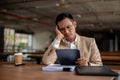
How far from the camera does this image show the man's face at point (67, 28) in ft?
6.71

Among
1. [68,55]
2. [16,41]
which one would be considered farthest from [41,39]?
[68,55]

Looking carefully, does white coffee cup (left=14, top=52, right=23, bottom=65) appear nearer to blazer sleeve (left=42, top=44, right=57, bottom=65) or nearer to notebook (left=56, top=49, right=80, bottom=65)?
blazer sleeve (left=42, top=44, right=57, bottom=65)

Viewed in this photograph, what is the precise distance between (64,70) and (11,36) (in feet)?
48.2

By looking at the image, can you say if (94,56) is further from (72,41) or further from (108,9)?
(108,9)

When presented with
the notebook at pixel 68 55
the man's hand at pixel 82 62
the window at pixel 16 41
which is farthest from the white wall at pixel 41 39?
the man's hand at pixel 82 62

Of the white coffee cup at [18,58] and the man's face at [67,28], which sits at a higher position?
the man's face at [67,28]

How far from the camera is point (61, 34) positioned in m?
2.08

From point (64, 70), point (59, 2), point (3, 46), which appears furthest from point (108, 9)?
point (3, 46)

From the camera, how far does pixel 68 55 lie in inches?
69.0

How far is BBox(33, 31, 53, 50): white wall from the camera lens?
19.1 metres

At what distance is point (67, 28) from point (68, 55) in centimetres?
40

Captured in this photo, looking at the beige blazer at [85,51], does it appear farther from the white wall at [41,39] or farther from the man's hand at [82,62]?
the white wall at [41,39]

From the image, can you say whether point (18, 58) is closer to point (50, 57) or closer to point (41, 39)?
point (50, 57)

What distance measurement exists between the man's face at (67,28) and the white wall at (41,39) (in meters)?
17.0
